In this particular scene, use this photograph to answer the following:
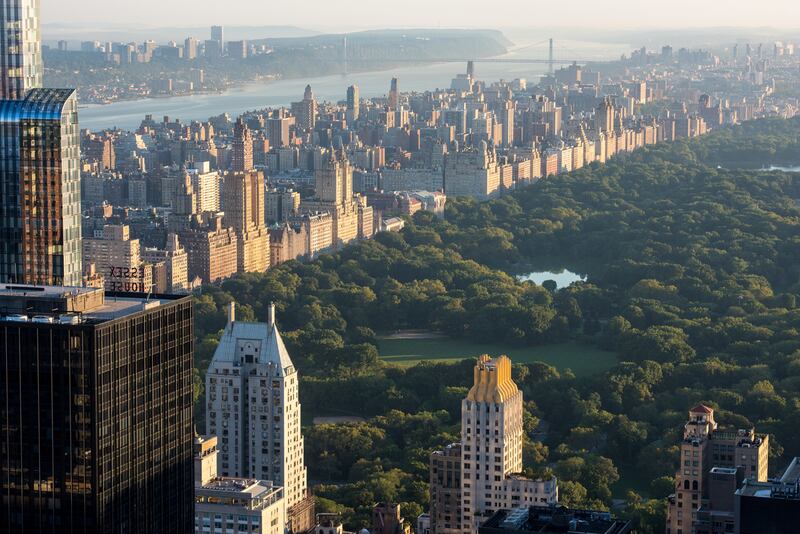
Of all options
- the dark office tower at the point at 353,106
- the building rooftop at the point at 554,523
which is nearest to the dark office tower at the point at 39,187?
the building rooftop at the point at 554,523

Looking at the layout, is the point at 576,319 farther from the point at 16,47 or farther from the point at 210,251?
the point at 16,47

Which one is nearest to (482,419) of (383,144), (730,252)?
(730,252)

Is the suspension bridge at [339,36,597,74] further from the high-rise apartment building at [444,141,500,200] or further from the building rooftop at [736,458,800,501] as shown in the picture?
the building rooftop at [736,458,800,501]

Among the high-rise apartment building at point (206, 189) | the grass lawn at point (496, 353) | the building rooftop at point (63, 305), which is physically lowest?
the grass lawn at point (496, 353)

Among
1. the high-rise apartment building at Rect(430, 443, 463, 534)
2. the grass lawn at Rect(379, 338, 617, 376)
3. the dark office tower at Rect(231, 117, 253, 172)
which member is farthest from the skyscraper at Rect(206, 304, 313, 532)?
the dark office tower at Rect(231, 117, 253, 172)

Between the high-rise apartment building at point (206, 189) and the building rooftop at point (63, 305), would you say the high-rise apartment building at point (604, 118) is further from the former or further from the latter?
the building rooftop at point (63, 305)

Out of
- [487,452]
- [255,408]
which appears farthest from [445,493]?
[255,408]
